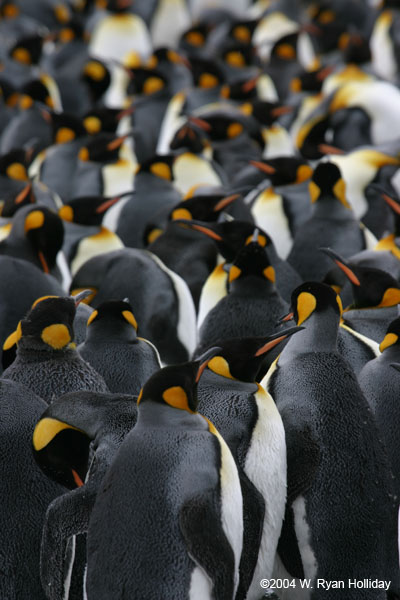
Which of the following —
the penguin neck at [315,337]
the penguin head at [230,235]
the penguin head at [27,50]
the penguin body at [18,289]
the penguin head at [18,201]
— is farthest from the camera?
the penguin head at [27,50]

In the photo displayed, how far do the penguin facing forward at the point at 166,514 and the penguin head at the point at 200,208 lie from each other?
2.65 meters

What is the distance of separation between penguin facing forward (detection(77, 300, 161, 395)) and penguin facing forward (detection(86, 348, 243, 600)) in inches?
33.6

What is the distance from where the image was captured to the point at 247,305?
155 inches

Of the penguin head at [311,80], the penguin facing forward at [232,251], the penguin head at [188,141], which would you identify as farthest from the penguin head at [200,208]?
the penguin head at [311,80]

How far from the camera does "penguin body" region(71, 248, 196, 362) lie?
4.39 meters

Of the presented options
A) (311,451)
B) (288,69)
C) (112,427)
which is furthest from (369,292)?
(288,69)

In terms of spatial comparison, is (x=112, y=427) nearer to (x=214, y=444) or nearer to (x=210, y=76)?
(x=214, y=444)

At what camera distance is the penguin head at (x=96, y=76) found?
29.9ft

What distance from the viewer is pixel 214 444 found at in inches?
102

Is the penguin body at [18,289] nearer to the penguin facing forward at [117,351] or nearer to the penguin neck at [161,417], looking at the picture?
the penguin facing forward at [117,351]

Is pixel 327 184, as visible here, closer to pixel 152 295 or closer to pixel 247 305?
pixel 152 295

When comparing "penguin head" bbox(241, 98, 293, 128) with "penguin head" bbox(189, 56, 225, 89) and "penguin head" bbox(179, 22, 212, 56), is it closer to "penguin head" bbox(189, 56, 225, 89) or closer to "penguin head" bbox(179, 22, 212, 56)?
"penguin head" bbox(189, 56, 225, 89)

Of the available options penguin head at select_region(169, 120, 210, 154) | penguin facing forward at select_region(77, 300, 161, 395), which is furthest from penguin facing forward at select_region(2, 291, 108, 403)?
penguin head at select_region(169, 120, 210, 154)

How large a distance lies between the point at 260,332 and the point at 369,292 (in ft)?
1.40
